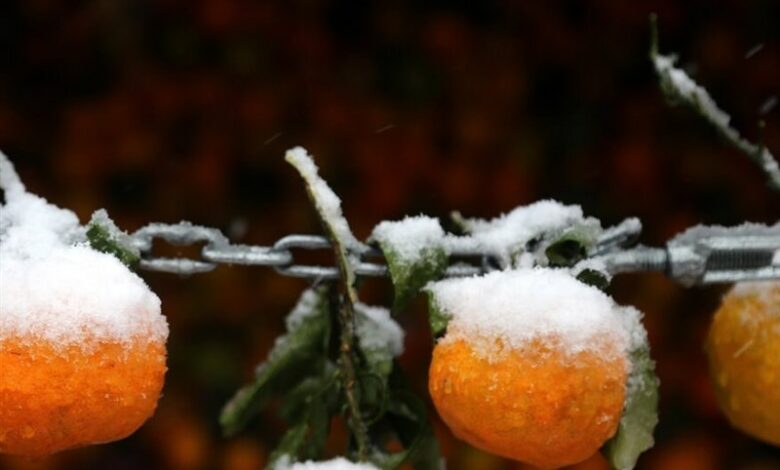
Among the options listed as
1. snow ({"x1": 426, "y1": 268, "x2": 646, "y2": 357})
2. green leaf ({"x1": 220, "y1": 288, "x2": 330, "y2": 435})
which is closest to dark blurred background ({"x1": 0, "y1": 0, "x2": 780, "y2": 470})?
green leaf ({"x1": 220, "y1": 288, "x2": 330, "y2": 435})

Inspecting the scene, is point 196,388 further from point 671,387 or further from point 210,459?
point 671,387

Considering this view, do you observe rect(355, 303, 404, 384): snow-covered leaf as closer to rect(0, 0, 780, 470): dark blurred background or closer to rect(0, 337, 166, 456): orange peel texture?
rect(0, 337, 166, 456): orange peel texture

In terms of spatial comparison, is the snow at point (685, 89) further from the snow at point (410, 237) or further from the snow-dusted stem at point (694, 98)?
the snow at point (410, 237)

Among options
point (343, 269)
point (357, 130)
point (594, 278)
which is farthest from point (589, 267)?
point (357, 130)

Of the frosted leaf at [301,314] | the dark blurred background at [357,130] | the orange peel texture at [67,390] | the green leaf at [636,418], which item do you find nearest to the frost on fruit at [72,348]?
the orange peel texture at [67,390]

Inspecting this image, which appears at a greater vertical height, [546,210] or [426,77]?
[546,210]

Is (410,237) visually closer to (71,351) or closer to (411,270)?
(411,270)

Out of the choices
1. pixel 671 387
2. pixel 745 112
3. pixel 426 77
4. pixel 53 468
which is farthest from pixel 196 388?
pixel 745 112
